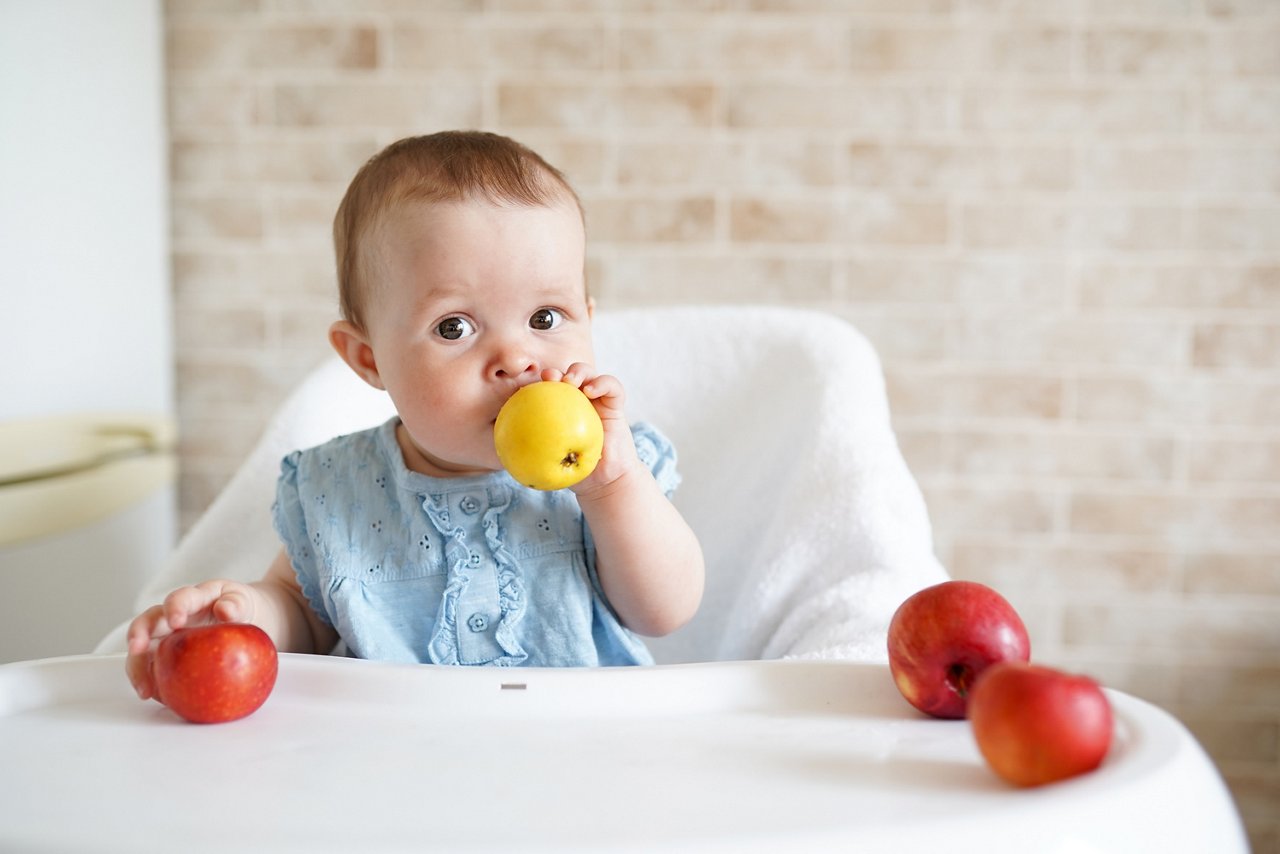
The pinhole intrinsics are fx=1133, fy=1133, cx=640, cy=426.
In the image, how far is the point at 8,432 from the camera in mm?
1567

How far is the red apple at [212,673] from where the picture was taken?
2.40 ft

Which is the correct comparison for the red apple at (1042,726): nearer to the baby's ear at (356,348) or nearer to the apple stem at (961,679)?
the apple stem at (961,679)

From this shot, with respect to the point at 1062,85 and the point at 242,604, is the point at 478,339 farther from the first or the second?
the point at 1062,85

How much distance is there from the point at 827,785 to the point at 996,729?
3.8 inches

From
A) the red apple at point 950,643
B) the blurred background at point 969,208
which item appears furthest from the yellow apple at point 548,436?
the blurred background at point 969,208

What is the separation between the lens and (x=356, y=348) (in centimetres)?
112

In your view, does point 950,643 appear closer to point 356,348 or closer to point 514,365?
point 514,365

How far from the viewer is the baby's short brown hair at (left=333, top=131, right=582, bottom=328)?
3.24 ft

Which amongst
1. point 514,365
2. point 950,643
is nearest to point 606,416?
point 514,365

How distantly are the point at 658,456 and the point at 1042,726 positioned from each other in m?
0.60

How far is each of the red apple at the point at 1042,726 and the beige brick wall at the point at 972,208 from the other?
1.59m

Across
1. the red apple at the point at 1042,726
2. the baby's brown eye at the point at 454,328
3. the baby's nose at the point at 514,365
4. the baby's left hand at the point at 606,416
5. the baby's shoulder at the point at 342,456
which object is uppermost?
the baby's brown eye at the point at 454,328

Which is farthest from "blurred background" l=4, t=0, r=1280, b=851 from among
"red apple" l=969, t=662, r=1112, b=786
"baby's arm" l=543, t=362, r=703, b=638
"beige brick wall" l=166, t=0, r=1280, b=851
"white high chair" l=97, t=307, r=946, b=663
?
"red apple" l=969, t=662, r=1112, b=786

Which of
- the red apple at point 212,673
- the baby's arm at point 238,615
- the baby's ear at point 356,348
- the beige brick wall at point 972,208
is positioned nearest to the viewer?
Answer: the red apple at point 212,673
